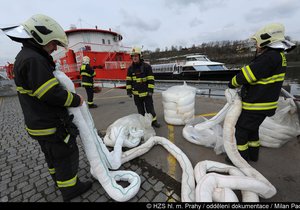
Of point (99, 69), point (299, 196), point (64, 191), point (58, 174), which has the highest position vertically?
point (99, 69)

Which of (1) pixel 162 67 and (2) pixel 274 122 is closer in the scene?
(2) pixel 274 122

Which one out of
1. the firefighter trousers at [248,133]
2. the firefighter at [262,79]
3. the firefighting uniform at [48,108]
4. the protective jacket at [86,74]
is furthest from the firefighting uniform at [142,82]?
the protective jacket at [86,74]

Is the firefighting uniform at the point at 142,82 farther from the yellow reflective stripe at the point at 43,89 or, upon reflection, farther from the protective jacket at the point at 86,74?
the protective jacket at the point at 86,74

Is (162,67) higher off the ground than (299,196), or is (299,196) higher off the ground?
(162,67)

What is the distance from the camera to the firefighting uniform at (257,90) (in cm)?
177

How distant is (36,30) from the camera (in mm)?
1330

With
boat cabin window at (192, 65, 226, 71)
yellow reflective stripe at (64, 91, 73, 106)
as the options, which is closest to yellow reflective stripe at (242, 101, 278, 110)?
yellow reflective stripe at (64, 91, 73, 106)

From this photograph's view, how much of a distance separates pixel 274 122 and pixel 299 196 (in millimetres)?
1134

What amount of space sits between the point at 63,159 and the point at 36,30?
4.28 feet

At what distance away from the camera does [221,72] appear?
1120cm

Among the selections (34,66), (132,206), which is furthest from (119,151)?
(34,66)

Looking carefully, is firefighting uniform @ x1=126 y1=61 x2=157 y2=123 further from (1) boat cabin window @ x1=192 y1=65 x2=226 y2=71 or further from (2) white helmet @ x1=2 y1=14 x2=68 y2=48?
(1) boat cabin window @ x1=192 y1=65 x2=226 y2=71

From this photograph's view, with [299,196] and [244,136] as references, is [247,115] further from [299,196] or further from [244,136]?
[299,196]

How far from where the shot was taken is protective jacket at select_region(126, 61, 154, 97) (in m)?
3.47
